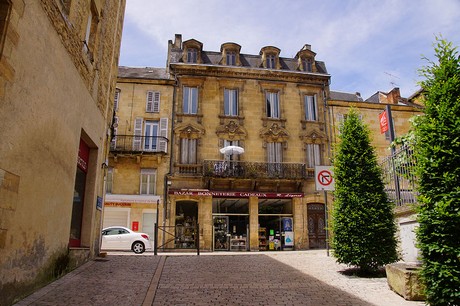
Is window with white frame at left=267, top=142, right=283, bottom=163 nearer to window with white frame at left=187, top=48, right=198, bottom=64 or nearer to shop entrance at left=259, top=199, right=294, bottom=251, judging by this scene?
shop entrance at left=259, top=199, right=294, bottom=251

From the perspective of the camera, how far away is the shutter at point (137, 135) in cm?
2116

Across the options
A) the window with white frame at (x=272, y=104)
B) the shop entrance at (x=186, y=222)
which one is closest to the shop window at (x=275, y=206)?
the shop entrance at (x=186, y=222)

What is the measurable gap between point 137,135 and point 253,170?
6844mm

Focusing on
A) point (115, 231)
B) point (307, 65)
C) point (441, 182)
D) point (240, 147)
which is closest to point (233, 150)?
point (240, 147)

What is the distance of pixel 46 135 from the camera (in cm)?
615

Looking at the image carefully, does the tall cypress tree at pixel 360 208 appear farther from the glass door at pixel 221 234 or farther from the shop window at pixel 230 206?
the shop window at pixel 230 206

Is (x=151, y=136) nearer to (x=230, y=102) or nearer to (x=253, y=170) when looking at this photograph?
(x=230, y=102)

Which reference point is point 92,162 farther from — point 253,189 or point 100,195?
point 253,189

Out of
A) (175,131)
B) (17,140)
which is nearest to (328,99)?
(175,131)

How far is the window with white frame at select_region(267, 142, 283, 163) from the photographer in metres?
22.1

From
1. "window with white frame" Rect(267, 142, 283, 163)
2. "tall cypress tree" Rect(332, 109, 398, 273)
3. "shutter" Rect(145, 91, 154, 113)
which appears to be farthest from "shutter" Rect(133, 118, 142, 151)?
"tall cypress tree" Rect(332, 109, 398, 273)

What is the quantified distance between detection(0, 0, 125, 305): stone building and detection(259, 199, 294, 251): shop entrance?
1252 cm

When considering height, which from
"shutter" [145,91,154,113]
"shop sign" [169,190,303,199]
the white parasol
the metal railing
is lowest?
the metal railing

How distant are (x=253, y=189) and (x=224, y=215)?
2.18 meters
